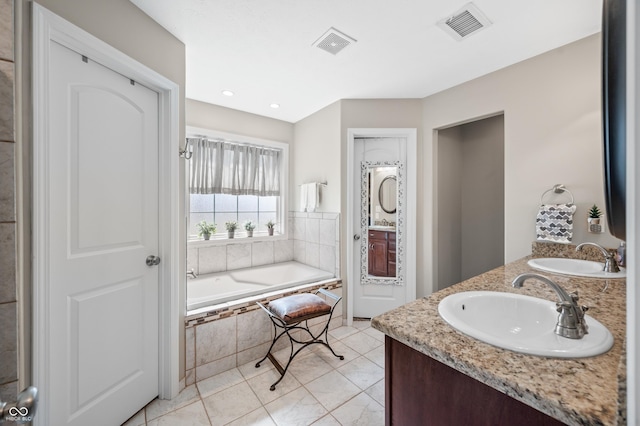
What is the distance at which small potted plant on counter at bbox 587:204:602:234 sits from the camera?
68.4 inches

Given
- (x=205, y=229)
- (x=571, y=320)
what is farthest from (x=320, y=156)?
(x=571, y=320)

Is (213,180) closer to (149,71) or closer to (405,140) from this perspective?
(149,71)

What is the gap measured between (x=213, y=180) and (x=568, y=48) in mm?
3379

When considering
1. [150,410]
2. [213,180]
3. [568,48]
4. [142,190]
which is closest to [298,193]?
[213,180]

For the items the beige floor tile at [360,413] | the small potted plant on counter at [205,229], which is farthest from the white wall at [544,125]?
the small potted plant on counter at [205,229]

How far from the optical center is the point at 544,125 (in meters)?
2.02

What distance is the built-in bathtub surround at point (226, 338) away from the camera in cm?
193

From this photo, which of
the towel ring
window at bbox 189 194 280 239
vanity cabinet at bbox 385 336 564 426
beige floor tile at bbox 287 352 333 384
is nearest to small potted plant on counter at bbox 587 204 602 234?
the towel ring

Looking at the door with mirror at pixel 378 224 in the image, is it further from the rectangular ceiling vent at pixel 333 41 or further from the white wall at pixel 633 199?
the white wall at pixel 633 199

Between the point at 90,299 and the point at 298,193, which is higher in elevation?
the point at 298,193

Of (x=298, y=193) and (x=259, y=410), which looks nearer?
(x=259, y=410)

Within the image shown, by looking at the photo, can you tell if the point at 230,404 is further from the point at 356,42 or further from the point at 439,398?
the point at 356,42

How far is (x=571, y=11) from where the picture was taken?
160 cm

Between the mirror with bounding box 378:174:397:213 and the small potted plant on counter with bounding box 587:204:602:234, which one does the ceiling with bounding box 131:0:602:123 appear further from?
the small potted plant on counter with bounding box 587:204:602:234
